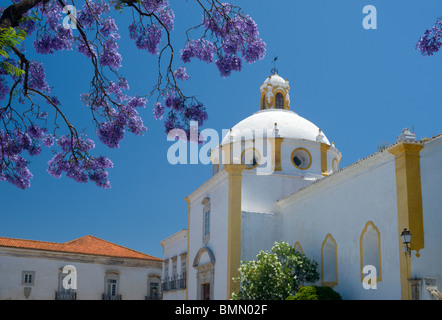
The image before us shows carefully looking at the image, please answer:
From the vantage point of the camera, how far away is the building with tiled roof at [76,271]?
34812mm

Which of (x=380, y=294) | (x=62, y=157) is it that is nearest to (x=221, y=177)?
(x=380, y=294)

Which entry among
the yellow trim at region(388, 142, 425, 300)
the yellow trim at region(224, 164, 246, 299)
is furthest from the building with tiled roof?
the yellow trim at region(388, 142, 425, 300)

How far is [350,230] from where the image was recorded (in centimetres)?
1634

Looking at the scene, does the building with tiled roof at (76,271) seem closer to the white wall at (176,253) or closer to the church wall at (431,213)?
the white wall at (176,253)

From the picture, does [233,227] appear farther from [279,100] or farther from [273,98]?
[279,100]

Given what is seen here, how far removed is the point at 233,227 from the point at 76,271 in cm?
2036

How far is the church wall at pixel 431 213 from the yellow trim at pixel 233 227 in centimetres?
775

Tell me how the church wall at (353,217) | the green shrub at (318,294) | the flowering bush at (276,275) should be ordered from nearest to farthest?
the church wall at (353,217) → the green shrub at (318,294) → the flowering bush at (276,275)

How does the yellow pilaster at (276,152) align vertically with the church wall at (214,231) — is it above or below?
above

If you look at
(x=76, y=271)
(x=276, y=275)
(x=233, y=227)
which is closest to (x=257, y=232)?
(x=233, y=227)

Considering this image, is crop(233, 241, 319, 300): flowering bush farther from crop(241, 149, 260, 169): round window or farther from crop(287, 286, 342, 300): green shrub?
crop(241, 149, 260, 169): round window

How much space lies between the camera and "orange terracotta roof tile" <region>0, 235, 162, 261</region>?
35969mm

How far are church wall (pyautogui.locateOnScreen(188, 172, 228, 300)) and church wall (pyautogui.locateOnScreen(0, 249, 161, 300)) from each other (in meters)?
14.3

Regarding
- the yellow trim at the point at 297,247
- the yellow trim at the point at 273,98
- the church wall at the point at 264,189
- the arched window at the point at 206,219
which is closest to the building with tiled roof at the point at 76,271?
the arched window at the point at 206,219
